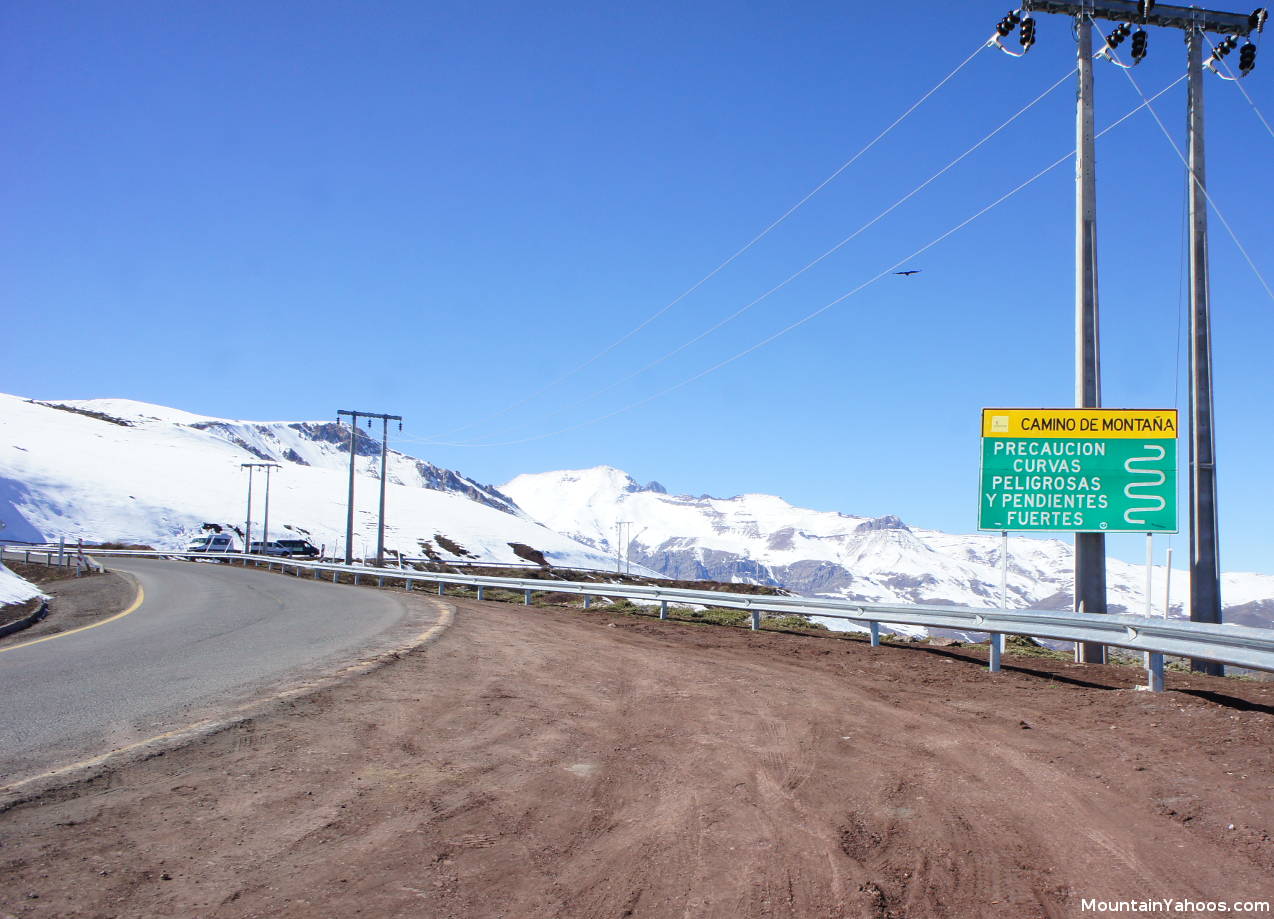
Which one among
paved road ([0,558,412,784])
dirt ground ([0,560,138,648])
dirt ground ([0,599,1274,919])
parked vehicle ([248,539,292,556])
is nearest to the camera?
dirt ground ([0,599,1274,919])

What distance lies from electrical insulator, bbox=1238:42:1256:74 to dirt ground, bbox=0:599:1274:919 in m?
12.4

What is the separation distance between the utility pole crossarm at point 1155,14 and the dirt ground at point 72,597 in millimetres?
20561

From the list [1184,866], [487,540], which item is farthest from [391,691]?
[487,540]

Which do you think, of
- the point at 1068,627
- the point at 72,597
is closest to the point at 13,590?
the point at 72,597

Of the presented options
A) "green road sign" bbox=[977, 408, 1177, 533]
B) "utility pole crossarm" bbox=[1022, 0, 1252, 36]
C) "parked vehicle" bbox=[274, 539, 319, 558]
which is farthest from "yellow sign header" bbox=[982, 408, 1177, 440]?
"parked vehicle" bbox=[274, 539, 319, 558]

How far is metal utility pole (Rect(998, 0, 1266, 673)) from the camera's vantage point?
1552 centimetres

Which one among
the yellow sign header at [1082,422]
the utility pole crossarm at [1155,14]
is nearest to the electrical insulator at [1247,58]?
the utility pole crossarm at [1155,14]

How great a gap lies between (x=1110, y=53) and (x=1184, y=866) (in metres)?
16.2

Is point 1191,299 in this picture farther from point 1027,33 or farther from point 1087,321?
point 1027,33

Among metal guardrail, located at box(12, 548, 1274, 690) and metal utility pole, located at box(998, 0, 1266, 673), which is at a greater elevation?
metal utility pole, located at box(998, 0, 1266, 673)

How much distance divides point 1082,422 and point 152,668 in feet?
47.3

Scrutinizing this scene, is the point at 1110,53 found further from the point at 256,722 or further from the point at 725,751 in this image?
the point at 256,722

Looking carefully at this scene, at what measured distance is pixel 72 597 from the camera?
27688 millimetres

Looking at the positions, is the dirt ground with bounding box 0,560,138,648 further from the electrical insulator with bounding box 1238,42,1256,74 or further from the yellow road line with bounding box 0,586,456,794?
the electrical insulator with bounding box 1238,42,1256,74
